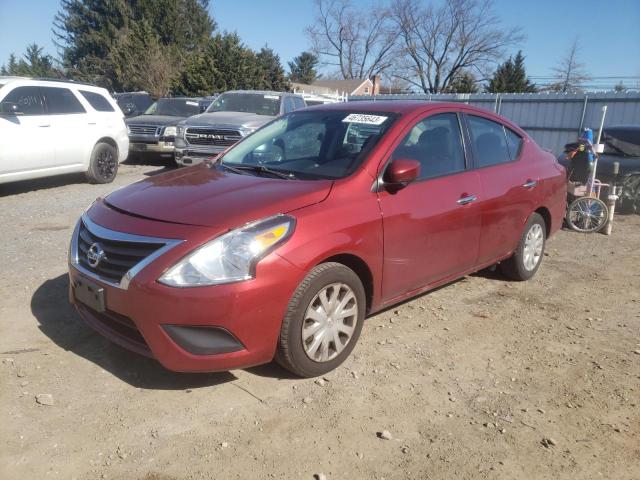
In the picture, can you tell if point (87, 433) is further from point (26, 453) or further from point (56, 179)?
point (56, 179)

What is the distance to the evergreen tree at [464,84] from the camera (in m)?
44.6

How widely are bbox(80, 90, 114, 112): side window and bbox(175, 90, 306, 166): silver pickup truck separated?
53.4 inches

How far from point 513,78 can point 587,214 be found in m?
34.0

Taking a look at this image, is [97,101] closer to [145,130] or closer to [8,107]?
[8,107]

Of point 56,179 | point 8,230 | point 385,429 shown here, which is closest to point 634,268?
point 385,429

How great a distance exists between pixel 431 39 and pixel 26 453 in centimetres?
5107

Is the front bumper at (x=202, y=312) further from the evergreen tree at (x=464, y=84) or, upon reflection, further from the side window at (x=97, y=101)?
the evergreen tree at (x=464, y=84)

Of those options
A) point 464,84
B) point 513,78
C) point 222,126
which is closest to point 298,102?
point 222,126

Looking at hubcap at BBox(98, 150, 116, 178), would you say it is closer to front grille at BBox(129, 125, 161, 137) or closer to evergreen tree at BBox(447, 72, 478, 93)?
front grille at BBox(129, 125, 161, 137)

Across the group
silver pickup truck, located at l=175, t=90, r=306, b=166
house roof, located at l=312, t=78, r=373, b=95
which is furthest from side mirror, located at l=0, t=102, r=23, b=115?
house roof, located at l=312, t=78, r=373, b=95

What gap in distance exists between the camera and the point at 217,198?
10.5 feet

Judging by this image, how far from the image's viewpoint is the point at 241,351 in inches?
112

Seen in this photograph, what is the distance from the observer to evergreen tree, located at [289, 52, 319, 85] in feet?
207

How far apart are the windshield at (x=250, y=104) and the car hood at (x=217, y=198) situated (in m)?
7.96
